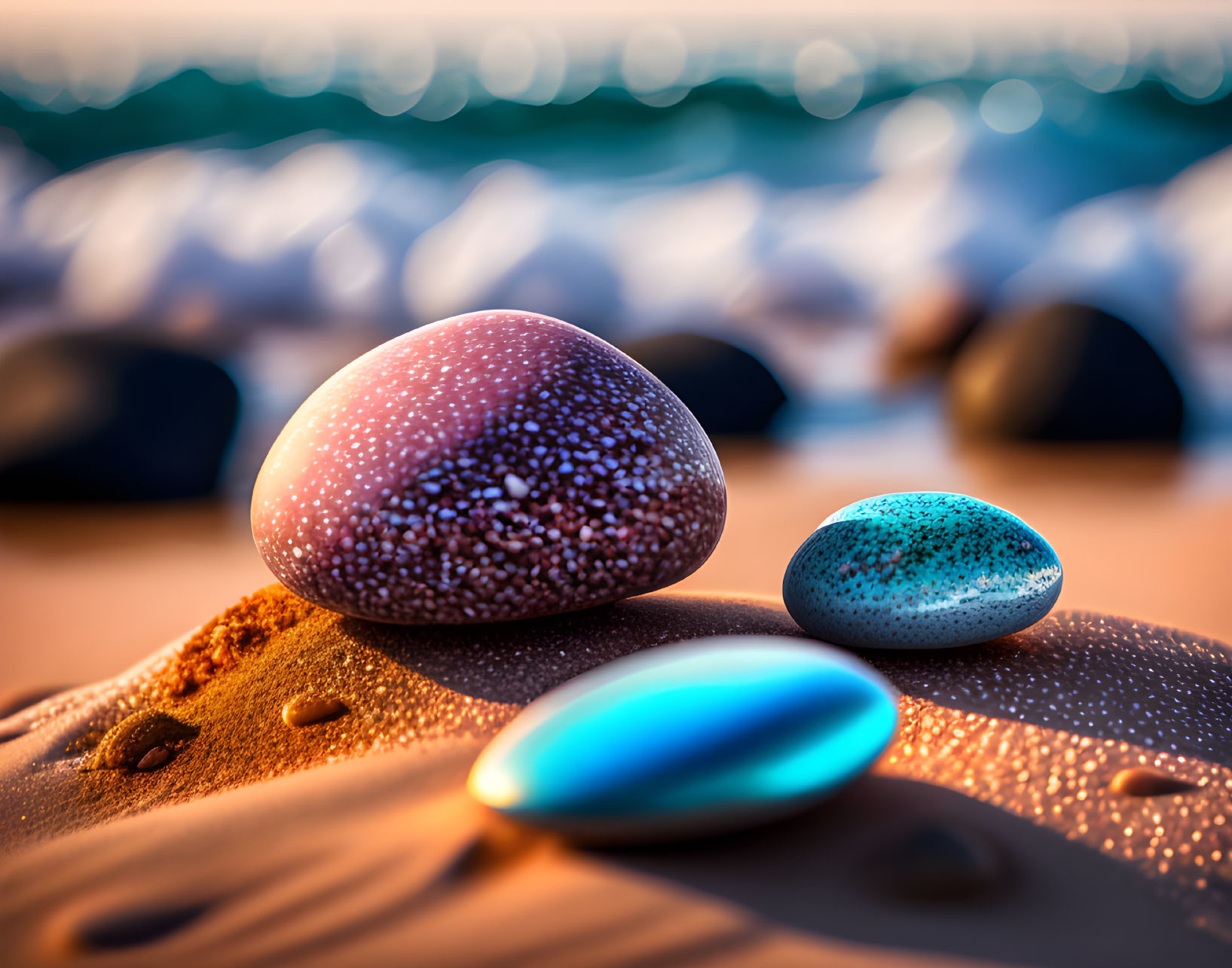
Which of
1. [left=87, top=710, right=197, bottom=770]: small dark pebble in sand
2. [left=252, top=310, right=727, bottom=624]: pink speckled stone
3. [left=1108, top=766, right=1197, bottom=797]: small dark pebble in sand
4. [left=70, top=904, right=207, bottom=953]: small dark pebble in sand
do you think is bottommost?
[left=1108, top=766, right=1197, bottom=797]: small dark pebble in sand

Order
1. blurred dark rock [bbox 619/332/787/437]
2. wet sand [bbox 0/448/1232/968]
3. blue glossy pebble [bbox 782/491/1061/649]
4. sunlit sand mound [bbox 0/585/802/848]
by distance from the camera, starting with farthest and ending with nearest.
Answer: blurred dark rock [bbox 619/332/787/437] < blue glossy pebble [bbox 782/491/1061/649] < sunlit sand mound [bbox 0/585/802/848] < wet sand [bbox 0/448/1232/968]

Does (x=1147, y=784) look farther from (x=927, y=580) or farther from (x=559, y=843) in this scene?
(x=559, y=843)

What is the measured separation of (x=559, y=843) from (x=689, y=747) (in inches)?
8.6

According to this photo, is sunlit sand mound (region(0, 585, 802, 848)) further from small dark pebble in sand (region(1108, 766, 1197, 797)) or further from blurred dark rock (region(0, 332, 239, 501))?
blurred dark rock (region(0, 332, 239, 501))

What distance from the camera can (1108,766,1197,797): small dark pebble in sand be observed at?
1376 millimetres

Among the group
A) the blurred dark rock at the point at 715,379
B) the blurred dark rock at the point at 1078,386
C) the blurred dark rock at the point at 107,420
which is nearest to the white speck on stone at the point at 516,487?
the blurred dark rock at the point at 107,420

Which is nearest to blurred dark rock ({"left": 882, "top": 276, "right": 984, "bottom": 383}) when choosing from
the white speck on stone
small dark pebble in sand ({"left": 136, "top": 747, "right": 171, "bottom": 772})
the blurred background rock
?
the blurred background rock

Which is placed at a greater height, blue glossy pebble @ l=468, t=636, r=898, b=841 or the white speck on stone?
the white speck on stone

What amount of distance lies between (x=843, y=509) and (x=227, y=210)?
12977 mm

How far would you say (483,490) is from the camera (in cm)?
165

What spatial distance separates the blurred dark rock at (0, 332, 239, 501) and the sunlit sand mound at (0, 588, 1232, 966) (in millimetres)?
2605

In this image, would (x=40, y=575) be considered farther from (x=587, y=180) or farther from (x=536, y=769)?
(x=587, y=180)

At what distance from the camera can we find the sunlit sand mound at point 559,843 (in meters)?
→ 1.13

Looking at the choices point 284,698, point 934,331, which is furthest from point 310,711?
point 934,331
